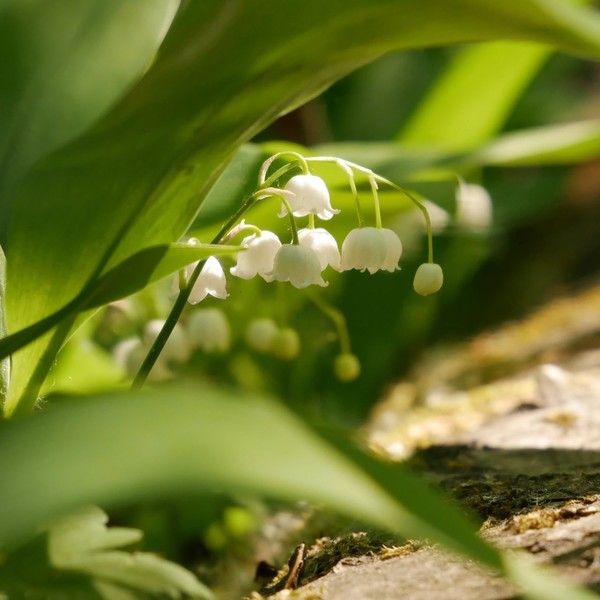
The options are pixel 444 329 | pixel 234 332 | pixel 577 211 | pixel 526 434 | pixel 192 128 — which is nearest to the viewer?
pixel 192 128

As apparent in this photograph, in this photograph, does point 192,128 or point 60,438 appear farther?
point 192,128

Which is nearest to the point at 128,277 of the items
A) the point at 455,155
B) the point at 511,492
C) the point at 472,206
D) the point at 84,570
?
the point at 84,570

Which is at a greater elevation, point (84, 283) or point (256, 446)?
point (84, 283)

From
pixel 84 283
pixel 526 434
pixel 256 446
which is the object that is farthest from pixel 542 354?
pixel 256 446

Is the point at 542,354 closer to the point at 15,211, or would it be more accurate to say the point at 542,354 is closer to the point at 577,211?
the point at 15,211

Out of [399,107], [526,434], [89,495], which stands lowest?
[89,495]

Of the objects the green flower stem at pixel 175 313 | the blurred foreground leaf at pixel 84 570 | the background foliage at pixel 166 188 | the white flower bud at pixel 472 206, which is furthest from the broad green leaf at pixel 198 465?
the white flower bud at pixel 472 206

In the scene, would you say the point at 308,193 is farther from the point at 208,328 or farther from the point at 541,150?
the point at 541,150
